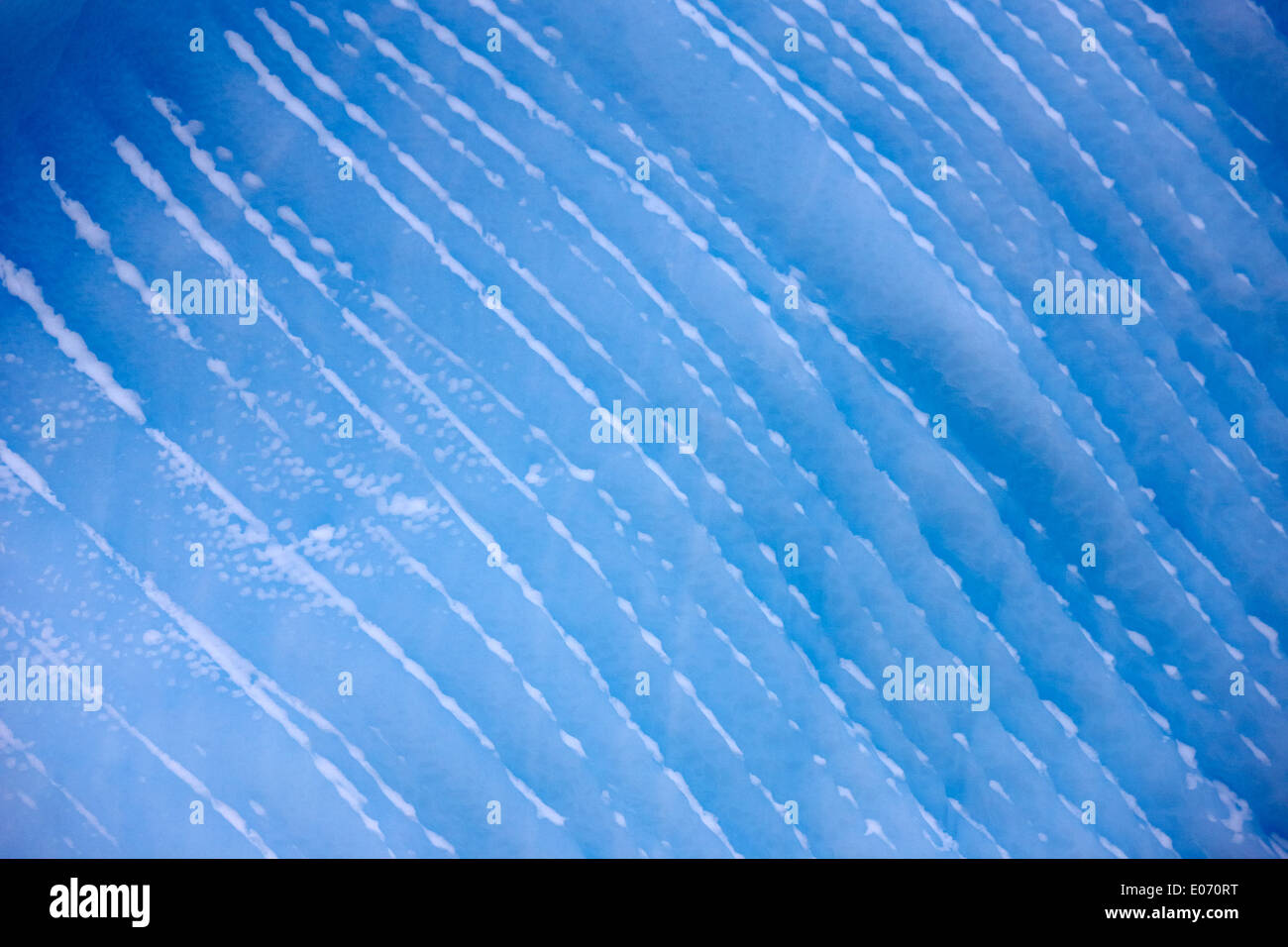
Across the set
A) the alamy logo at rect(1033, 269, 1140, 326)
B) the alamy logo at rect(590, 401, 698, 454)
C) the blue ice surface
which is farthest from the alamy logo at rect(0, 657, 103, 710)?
the alamy logo at rect(1033, 269, 1140, 326)

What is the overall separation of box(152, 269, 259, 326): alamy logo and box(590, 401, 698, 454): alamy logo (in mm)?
408

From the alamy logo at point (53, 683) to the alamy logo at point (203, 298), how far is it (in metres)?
0.41

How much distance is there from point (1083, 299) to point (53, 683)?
1.24 meters

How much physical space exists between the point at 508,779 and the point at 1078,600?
2.22 feet

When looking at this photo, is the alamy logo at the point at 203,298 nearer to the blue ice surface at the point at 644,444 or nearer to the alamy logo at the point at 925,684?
the blue ice surface at the point at 644,444

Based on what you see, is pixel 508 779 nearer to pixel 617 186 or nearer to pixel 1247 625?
pixel 617 186

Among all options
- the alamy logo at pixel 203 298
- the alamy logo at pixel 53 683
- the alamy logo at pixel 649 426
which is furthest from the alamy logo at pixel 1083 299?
the alamy logo at pixel 53 683

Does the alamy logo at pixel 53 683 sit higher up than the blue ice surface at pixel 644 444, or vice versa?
the blue ice surface at pixel 644 444

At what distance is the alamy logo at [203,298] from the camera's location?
89 cm

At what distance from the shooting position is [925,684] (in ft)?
2.92

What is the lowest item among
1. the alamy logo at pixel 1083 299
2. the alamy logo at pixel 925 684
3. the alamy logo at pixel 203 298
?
the alamy logo at pixel 203 298
